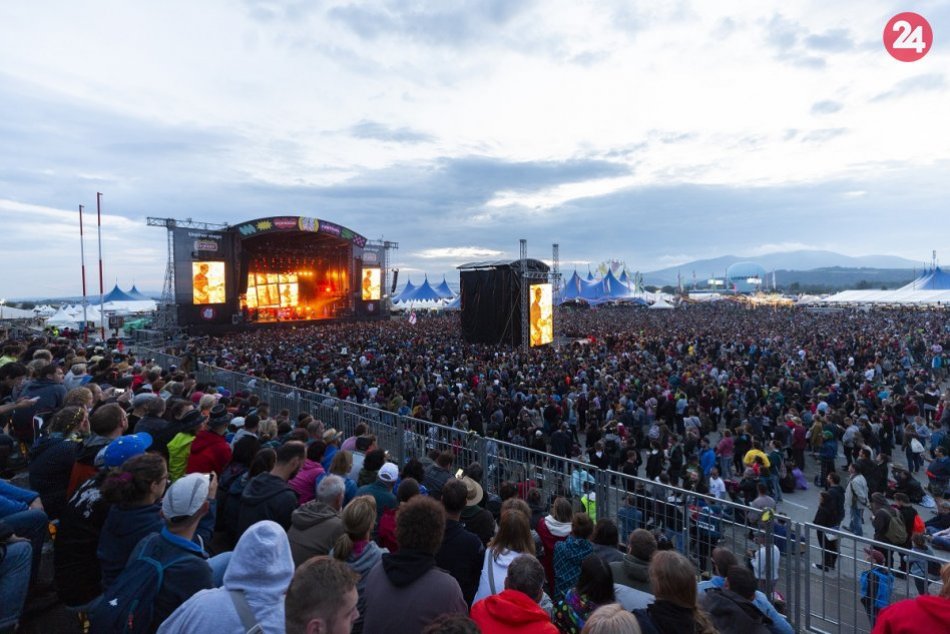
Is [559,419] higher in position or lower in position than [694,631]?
lower

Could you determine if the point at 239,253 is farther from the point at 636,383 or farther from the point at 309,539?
the point at 309,539

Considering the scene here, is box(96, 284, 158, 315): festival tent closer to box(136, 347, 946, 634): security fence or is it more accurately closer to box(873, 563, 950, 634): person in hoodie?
box(136, 347, 946, 634): security fence

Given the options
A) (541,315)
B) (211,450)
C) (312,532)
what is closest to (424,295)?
(541,315)

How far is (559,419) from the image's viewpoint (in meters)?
10.6

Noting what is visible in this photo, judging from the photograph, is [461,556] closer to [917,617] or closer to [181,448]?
[917,617]

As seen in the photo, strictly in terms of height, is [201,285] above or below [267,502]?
above

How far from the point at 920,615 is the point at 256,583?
293 centimetres

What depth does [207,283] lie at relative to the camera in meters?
29.4

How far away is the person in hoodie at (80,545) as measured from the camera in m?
2.71

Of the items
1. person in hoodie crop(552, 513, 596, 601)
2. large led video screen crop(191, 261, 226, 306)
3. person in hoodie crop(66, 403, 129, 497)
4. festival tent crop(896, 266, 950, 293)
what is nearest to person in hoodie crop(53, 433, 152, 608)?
person in hoodie crop(66, 403, 129, 497)

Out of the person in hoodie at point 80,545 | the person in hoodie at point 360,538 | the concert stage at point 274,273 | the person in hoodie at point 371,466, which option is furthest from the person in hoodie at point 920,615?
the concert stage at point 274,273

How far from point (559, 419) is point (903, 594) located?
7.26 m

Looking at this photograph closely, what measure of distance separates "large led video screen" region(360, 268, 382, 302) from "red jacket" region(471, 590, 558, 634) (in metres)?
37.0

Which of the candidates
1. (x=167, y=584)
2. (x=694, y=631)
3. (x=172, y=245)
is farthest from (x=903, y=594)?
(x=172, y=245)
